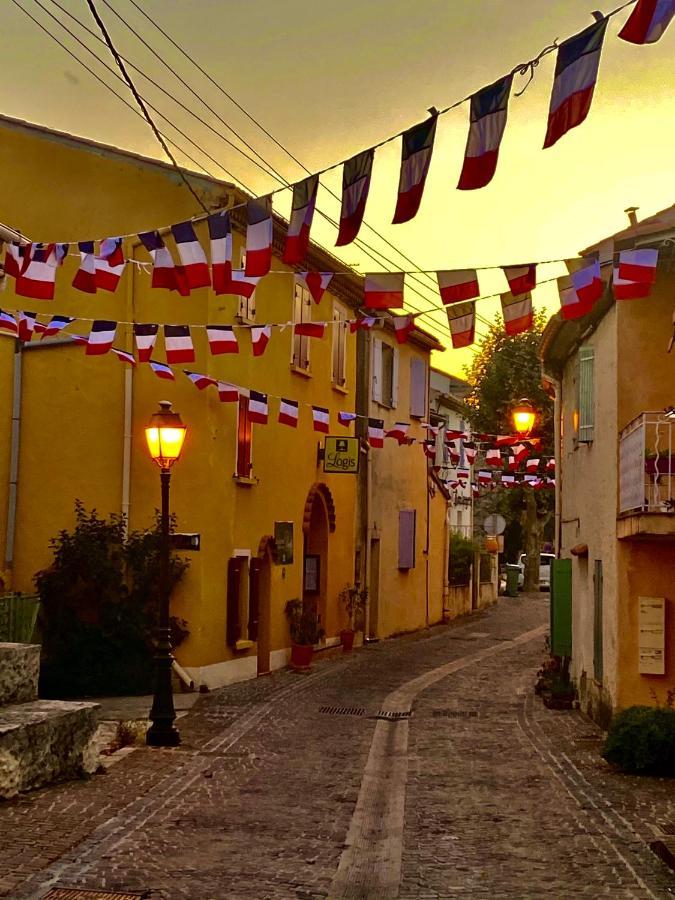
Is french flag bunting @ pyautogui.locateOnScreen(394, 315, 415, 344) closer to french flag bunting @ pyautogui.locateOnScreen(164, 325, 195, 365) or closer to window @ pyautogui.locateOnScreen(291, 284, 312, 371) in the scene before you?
french flag bunting @ pyautogui.locateOnScreen(164, 325, 195, 365)

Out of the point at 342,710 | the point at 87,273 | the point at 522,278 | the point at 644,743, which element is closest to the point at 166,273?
the point at 87,273

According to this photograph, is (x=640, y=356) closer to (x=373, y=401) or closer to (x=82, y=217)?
(x=82, y=217)

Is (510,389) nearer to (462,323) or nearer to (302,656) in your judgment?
(302,656)

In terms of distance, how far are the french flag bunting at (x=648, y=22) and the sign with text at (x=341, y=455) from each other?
53.6 feet

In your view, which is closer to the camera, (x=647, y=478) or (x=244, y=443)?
(x=647, y=478)

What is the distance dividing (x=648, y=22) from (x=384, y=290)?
5.60 metres

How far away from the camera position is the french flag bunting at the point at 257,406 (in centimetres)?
1630

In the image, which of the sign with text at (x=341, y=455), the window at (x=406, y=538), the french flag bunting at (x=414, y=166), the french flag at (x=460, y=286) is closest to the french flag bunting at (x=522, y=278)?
the french flag at (x=460, y=286)

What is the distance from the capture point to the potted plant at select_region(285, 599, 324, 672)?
20422mm

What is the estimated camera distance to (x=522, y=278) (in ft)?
34.6

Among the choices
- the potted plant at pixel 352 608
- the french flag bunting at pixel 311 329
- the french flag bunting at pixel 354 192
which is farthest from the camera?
the potted plant at pixel 352 608

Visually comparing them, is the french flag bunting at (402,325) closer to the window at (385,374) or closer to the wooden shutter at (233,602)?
the wooden shutter at (233,602)

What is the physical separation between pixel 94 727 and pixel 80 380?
27.2 ft

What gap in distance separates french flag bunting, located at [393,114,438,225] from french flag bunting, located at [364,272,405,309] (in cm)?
295
